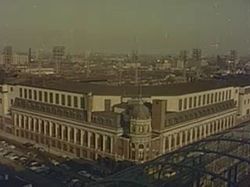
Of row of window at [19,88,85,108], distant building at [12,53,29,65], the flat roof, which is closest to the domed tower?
the flat roof

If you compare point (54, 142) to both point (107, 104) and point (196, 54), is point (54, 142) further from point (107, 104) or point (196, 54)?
point (196, 54)

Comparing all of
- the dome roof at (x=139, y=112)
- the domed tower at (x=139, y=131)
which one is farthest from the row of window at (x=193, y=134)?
the dome roof at (x=139, y=112)

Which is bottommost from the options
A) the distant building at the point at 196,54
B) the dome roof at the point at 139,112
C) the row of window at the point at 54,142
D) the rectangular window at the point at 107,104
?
the row of window at the point at 54,142

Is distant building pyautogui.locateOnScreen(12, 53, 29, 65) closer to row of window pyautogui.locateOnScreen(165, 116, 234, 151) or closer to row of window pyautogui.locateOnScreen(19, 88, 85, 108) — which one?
row of window pyautogui.locateOnScreen(19, 88, 85, 108)

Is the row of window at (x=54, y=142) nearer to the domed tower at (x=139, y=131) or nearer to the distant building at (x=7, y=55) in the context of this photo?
the domed tower at (x=139, y=131)

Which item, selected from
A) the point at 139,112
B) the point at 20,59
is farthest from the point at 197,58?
the point at 20,59

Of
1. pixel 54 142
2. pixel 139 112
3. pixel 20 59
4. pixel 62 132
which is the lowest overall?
pixel 54 142
